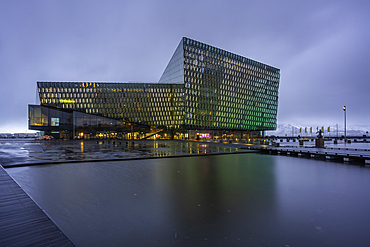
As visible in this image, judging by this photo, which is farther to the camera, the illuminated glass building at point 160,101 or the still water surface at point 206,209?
the illuminated glass building at point 160,101

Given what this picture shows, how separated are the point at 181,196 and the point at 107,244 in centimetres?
387

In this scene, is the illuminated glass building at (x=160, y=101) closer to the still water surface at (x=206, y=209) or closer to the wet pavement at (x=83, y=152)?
the wet pavement at (x=83, y=152)

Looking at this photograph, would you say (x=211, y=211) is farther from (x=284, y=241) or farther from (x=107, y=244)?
(x=107, y=244)

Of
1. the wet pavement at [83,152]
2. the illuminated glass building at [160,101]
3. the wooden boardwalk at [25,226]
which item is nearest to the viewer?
the wooden boardwalk at [25,226]

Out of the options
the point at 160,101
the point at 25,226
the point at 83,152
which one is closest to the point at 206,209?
the point at 25,226

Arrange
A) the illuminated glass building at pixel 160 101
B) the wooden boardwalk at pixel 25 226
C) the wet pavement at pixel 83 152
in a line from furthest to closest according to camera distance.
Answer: the illuminated glass building at pixel 160 101 < the wet pavement at pixel 83 152 < the wooden boardwalk at pixel 25 226

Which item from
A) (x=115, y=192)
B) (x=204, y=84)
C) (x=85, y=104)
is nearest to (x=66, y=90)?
(x=85, y=104)

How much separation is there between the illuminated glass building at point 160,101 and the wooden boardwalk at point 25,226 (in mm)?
69869

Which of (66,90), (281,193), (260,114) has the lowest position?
(281,193)

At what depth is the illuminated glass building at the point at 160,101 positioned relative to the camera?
73.2 m

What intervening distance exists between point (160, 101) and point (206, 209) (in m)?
74.2

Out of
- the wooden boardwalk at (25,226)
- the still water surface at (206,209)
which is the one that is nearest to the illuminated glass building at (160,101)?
the still water surface at (206,209)

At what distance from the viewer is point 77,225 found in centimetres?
549

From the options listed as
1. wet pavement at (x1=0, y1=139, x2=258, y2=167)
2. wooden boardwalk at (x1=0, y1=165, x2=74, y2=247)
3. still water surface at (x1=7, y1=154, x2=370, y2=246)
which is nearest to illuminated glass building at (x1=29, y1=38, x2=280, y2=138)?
wet pavement at (x1=0, y1=139, x2=258, y2=167)
